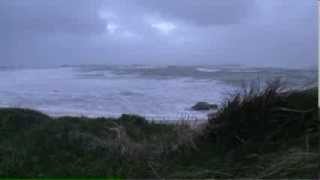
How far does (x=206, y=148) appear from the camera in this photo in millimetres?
10117

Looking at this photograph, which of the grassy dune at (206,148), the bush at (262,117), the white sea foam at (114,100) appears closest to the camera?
the grassy dune at (206,148)

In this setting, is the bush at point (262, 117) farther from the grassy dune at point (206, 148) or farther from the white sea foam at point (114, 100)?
the white sea foam at point (114, 100)

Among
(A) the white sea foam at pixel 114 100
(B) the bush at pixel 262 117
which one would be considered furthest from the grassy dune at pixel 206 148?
(A) the white sea foam at pixel 114 100

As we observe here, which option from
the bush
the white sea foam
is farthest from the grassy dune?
the white sea foam

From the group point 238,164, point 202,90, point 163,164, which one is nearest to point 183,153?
point 163,164

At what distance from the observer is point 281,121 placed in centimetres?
984

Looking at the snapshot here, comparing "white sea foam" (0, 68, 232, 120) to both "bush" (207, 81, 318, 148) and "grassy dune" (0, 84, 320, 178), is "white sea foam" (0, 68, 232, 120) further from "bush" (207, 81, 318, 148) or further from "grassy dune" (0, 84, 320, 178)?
"bush" (207, 81, 318, 148)

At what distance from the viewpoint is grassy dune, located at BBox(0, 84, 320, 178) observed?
9.02 m

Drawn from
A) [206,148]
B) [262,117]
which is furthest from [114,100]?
[262,117]

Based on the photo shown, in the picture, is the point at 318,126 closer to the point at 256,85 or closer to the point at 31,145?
the point at 256,85

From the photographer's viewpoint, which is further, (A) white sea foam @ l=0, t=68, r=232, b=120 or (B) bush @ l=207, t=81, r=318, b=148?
(A) white sea foam @ l=0, t=68, r=232, b=120

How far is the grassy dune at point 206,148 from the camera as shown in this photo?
902 centimetres

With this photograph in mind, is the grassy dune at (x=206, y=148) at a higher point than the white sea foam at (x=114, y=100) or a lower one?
lower

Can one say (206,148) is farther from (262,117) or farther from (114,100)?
(114,100)
